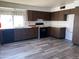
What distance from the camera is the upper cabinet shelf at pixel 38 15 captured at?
5.97 m

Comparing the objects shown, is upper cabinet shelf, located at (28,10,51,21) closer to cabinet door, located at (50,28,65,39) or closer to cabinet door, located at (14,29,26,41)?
cabinet door, located at (14,29,26,41)

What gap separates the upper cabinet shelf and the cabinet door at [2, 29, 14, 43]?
162 centimetres

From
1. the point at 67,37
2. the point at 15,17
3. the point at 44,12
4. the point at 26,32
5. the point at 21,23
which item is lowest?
the point at 67,37

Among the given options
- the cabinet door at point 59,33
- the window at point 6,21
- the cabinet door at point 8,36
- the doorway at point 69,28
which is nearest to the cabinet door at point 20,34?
the cabinet door at point 8,36

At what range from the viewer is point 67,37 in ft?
20.1

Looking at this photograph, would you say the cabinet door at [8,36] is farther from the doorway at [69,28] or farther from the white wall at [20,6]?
the doorway at [69,28]

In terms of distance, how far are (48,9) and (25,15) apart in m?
2.14

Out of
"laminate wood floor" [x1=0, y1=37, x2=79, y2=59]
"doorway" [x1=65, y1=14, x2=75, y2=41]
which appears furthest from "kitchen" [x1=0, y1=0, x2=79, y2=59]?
"laminate wood floor" [x1=0, y1=37, x2=79, y2=59]

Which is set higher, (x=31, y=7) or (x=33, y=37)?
(x=31, y=7)

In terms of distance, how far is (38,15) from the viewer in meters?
6.37

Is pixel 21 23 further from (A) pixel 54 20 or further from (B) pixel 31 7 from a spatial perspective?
(A) pixel 54 20

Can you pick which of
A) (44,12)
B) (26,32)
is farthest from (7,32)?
(44,12)

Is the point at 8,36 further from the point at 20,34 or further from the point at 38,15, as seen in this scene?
the point at 38,15

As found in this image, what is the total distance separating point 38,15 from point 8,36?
8.74 ft
